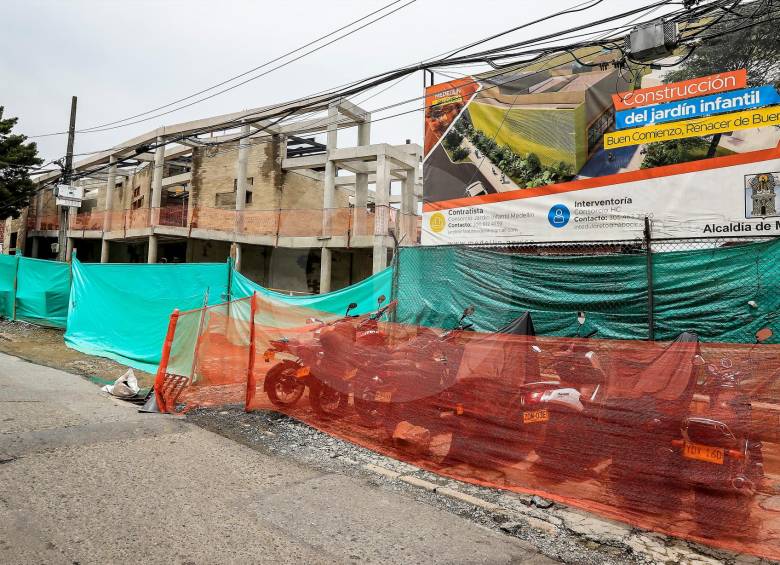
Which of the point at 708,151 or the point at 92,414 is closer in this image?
the point at 92,414

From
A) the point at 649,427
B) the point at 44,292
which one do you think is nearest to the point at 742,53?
the point at 649,427

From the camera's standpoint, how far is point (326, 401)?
6020mm

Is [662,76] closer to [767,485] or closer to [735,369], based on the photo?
[735,369]

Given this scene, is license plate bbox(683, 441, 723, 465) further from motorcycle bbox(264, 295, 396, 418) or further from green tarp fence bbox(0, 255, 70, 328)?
green tarp fence bbox(0, 255, 70, 328)

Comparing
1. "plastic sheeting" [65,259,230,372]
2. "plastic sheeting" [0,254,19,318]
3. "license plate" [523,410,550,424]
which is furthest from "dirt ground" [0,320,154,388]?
"license plate" [523,410,550,424]

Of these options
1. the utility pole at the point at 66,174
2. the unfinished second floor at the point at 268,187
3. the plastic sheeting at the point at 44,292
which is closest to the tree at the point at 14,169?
the unfinished second floor at the point at 268,187

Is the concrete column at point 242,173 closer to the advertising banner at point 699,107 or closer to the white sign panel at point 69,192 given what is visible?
the white sign panel at point 69,192

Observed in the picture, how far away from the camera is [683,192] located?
29.7ft

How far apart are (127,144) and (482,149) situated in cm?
2343

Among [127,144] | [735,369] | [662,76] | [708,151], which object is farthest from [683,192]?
[127,144]

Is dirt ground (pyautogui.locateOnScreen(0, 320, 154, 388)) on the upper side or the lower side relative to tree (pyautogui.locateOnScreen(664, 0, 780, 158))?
lower

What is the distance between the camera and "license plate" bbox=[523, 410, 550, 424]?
4.05 metres

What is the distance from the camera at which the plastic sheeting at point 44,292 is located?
1351 centimetres

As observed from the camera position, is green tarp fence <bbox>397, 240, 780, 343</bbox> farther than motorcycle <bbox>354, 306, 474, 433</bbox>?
Yes
